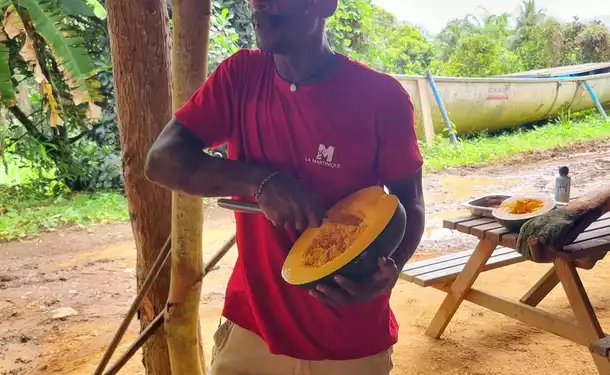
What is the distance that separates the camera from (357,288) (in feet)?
3.74

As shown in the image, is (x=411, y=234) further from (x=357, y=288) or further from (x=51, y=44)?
(x=51, y=44)

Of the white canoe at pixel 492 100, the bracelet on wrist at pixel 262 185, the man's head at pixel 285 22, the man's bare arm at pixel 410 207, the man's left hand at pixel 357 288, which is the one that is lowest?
the white canoe at pixel 492 100

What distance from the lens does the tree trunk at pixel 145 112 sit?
2162mm

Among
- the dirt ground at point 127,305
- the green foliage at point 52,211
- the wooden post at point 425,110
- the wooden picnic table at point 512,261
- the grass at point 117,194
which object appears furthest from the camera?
the wooden post at point 425,110

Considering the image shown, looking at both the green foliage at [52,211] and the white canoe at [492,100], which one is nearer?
the green foliage at [52,211]

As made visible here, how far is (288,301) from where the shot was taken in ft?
4.37

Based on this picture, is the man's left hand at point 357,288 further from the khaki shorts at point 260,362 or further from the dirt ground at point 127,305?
the dirt ground at point 127,305

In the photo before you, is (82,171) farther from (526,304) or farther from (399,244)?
(399,244)

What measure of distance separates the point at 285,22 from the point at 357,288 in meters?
0.60

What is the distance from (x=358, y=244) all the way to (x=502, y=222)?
6.19 ft

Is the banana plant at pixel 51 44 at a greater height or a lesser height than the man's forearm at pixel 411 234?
greater

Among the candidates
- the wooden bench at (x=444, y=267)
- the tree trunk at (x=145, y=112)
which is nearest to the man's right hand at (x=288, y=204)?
the tree trunk at (x=145, y=112)

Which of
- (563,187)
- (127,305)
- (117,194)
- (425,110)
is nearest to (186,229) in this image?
(563,187)

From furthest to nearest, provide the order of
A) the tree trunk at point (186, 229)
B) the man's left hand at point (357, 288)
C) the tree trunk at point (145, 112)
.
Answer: the tree trunk at point (145, 112) → the tree trunk at point (186, 229) → the man's left hand at point (357, 288)
